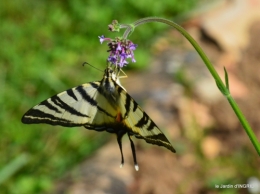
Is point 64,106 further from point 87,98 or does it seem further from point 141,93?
point 141,93

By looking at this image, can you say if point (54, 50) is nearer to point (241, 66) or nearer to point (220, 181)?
point (241, 66)

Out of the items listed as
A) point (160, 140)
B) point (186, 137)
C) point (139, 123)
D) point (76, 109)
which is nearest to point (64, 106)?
point (76, 109)

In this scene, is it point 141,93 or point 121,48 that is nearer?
point 121,48

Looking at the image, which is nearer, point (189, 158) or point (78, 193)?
point (78, 193)

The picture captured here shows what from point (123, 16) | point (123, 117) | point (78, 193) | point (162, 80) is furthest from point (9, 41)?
point (123, 117)

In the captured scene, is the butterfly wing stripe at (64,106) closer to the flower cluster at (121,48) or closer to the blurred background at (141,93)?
the flower cluster at (121,48)

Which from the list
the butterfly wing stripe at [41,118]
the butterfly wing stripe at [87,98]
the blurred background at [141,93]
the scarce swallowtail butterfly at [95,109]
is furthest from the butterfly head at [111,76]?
the blurred background at [141,93]
